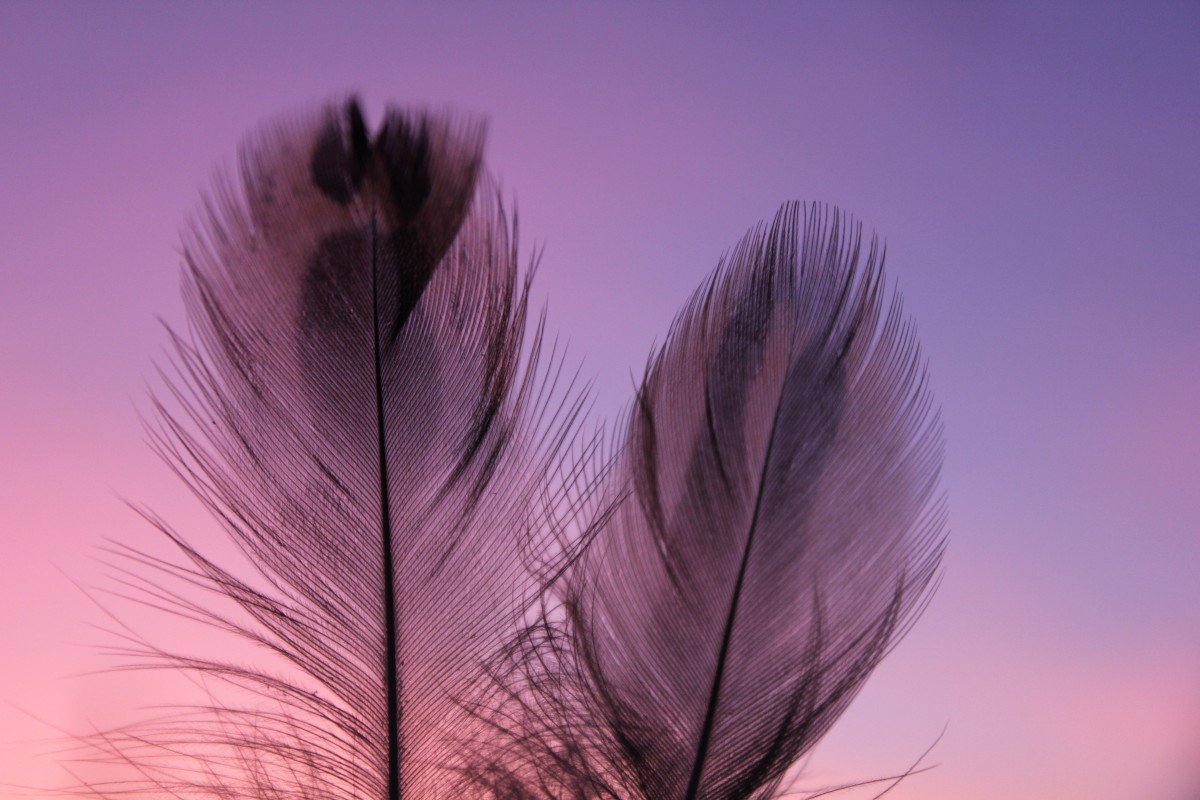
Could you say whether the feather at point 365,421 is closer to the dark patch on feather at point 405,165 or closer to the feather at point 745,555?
the dark patch on feather at point 405,165

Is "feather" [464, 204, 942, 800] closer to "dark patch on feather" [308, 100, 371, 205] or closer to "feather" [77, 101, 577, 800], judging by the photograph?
"feather" [77, 101, 577, 800]

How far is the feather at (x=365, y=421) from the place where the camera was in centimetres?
124

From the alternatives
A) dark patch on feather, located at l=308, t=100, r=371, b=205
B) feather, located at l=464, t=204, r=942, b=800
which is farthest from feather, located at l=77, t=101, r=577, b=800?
feather, located at l=464, t=204, r=942, b=800

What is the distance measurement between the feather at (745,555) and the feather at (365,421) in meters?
0.13

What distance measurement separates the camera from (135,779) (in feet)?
4.69

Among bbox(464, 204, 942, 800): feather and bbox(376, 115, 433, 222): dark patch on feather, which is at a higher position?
bbox(376, 115, 433, 222): dark patch on feather

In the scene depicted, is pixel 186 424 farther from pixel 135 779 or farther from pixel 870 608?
pixel 870 608

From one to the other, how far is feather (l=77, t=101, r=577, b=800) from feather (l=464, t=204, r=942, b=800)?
0.13 metres

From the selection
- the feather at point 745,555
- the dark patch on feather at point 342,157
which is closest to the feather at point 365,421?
the dark patch on feather at point 342,157

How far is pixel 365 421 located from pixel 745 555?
60 centimetres

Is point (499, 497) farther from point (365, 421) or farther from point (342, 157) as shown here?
point (342, 157)

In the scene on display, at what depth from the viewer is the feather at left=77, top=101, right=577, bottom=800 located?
4.06ft

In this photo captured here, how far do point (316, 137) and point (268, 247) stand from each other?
18cm

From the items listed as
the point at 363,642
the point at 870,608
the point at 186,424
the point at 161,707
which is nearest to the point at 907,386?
the point at 870,608
